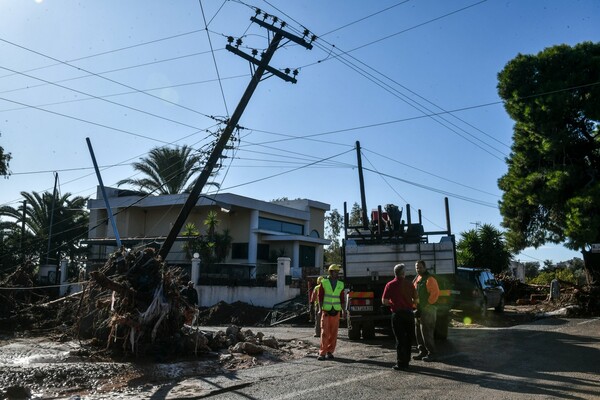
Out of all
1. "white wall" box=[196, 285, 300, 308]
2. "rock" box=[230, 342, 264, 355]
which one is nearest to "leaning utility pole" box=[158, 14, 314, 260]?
"rock" box=[230, 342, 264, 355]

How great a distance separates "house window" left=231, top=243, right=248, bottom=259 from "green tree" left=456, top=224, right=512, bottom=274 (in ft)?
39.8

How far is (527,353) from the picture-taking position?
→ 31.1 feet

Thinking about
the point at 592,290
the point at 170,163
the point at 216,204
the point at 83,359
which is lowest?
the point at 83,359

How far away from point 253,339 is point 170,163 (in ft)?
77.1

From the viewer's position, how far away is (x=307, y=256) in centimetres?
3394

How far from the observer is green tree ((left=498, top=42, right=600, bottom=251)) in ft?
65.6

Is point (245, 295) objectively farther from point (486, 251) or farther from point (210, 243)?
point (486, 251)

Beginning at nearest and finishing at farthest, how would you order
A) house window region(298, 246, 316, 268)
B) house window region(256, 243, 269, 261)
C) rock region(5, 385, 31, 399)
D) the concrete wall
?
rock region(5, 385, 31, 399) < the concrete wall < house window region(256, 243, 269, 261) < house window region(298, 246, 316, 268)

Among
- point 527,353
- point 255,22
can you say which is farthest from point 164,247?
point 527,353

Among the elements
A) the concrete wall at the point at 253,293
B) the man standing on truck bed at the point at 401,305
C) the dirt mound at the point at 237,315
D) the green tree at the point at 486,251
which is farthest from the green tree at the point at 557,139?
the man standing on truck bed at the point at 401,305

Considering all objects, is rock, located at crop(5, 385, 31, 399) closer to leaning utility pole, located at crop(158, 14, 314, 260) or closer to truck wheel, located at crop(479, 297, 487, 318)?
leaning utility pole, located at crop(158, 14, 314, 260)

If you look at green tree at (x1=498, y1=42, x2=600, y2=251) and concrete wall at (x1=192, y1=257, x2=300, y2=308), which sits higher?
green tree at (x1=498, y1=42, x2=600, y2=251)

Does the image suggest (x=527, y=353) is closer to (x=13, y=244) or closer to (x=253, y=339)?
(x=253, y=339)

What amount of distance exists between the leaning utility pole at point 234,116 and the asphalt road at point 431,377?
670 centimetres
